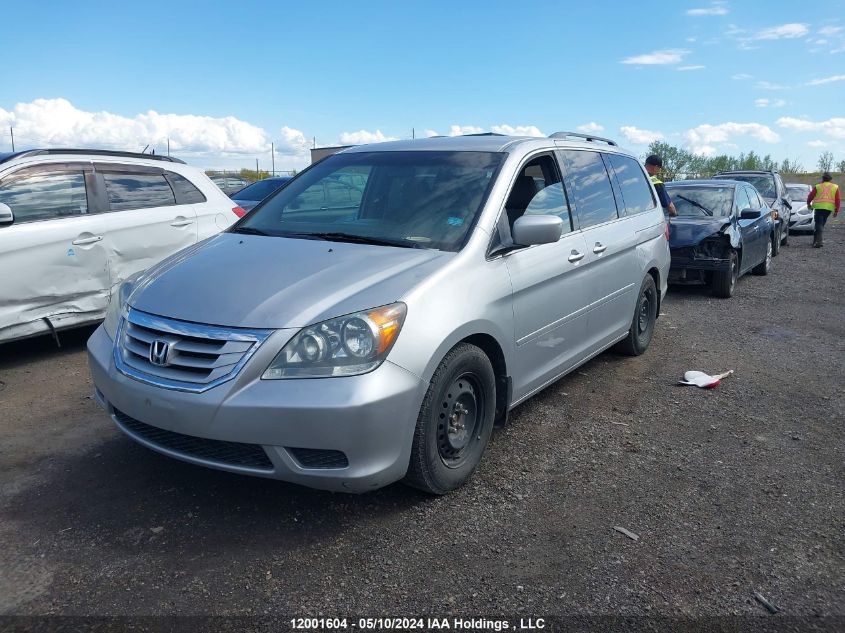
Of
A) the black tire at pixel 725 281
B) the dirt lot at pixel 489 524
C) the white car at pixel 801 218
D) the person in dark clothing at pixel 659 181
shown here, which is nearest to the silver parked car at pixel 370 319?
the dirt lot at pixel 489 524

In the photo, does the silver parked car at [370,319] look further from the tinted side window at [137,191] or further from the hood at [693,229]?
the hood at [693,229]

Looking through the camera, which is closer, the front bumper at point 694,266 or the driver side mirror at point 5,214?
the driver side mirror at point 5,214

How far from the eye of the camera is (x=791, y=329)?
7562 millimetres

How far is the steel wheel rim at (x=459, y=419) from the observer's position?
3373mm

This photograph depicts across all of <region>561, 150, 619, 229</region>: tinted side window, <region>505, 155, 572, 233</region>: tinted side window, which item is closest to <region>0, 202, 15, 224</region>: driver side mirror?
<region>505, 155, 572, 233</region>: tinted side window

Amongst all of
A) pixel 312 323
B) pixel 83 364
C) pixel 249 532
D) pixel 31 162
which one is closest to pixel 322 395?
pixel 312 323

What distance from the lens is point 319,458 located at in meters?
2.96

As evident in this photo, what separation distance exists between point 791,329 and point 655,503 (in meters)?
5.01

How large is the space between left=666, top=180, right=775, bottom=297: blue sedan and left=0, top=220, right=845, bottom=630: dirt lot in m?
4.50

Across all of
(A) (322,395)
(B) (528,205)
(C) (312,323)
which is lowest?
(A) (322,395)

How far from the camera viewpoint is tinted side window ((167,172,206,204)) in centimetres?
675

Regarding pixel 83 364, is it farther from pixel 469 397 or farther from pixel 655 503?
pixel 655 503

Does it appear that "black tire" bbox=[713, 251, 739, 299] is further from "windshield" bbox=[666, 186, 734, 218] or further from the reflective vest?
the reflective vest

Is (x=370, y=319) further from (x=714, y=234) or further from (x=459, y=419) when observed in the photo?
(x=714, y=234)
